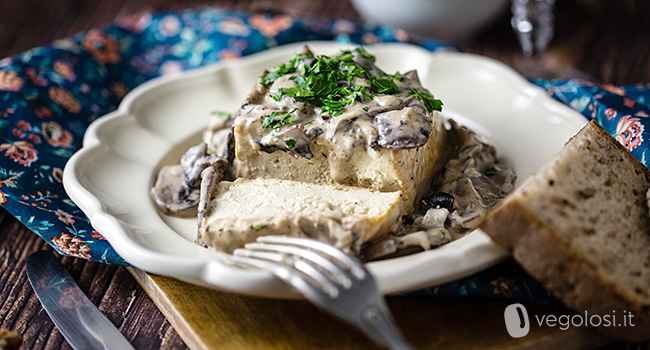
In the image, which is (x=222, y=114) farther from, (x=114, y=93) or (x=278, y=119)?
(x=114, y=93)

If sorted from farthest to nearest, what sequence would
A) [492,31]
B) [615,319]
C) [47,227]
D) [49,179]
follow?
[492,31] < [49,179] < [47,227] < [615,319]

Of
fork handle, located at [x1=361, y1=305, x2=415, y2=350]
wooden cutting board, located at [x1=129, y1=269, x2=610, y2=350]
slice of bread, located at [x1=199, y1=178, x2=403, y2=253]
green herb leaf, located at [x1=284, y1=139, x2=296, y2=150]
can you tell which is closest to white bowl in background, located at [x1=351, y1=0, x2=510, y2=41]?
green herb leaf, located at [x1=284, y1=139, x2=296, y2=150]

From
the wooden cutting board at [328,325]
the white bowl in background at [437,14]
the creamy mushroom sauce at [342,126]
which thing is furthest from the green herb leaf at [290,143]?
the white bowl in background at [437,14]

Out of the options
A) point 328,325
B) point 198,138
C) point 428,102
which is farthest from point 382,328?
point 198,138

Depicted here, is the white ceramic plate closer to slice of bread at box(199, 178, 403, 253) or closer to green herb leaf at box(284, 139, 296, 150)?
slice of bread at box(199, 178, 403, 253)

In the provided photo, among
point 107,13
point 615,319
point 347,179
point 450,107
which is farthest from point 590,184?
point 107,13

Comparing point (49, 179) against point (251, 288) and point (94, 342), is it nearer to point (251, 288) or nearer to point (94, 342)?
point (94, 342)

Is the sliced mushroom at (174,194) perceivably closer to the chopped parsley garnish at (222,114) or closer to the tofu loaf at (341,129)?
the tofu loaf at (341,129)
